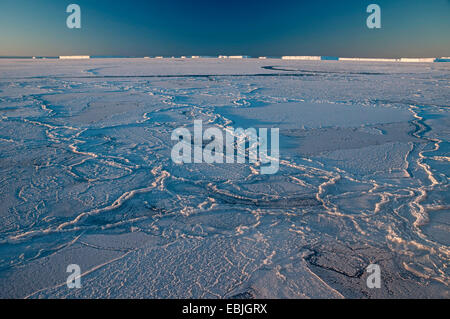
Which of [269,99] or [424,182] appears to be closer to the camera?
[424,182]

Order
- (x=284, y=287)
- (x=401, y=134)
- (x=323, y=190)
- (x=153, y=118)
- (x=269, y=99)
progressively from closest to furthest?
(x=284, y=287) → (x=323, y=190) → (x=401, y=134) → (x=153, y=118) → (x=269, y=99)

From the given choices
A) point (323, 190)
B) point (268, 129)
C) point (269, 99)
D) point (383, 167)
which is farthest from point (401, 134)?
point (269, 99)

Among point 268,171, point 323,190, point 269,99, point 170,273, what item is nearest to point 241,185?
point 268,171

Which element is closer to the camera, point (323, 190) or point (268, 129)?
point (323, 190)

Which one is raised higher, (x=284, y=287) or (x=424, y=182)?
(x=424, y=182)

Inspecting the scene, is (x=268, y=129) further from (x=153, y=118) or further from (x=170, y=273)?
(x=170, y=273)
